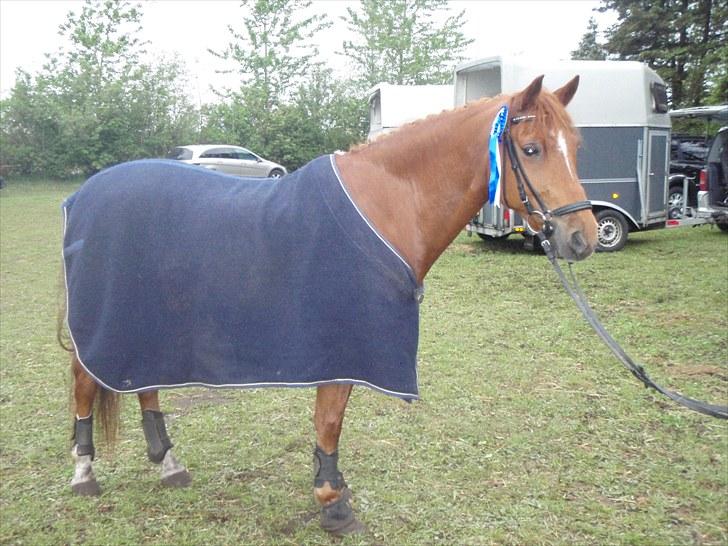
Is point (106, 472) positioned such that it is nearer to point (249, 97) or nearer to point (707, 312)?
point (707, 312)

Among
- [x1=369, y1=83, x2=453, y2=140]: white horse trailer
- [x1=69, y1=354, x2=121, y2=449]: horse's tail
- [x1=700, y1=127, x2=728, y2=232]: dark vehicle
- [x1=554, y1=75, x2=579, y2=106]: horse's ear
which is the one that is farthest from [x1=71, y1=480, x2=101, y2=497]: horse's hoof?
[x1=369, y1=83, x2=453, y2=140]: white horse trailer

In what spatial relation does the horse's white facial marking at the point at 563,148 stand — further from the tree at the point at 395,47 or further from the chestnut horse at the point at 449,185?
the tree at the point at 395,47

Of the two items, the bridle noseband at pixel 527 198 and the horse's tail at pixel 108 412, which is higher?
the bridle noseband at pixel 527 198

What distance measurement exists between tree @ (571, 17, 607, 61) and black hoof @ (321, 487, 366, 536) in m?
25.7

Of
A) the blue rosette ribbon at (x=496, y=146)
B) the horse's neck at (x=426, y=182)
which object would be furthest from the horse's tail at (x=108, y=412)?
the blue rosette ribbon at (x=496, y=146)

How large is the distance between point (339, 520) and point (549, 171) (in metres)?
1.76

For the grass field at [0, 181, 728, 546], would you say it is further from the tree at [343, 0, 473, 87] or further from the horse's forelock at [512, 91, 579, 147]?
the tree at [343, 0, 473, 87]

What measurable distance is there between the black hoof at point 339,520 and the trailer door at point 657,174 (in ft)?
29.8

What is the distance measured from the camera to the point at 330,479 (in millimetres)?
2725

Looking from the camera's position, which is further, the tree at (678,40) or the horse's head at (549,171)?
the tree at (678,40)

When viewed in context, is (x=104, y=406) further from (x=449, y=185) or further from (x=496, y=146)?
(x=496, y=146)

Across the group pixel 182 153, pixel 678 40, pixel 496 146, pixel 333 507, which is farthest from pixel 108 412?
pixel 678 40

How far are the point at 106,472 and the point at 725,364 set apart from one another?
4.48 metres

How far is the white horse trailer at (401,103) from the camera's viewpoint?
16.0 metres
